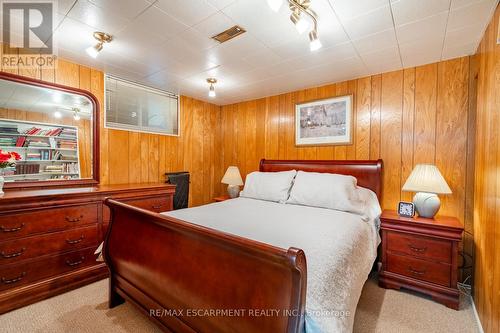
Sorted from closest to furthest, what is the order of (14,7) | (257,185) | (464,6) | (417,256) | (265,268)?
1. (265,268)
2. (464,6)
3. (14,7)
4. (417,256)
5. (257,185)

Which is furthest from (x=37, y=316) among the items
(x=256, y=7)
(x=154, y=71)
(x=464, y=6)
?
(x=464, y=6)

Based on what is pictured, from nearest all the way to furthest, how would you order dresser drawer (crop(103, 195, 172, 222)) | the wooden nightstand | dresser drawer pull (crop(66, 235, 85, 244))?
1. the wooden nightstand
2. dresser drawer pull (crop(66, 235, 85, 244))
3. dresser drawer (crop(103, 195, 172, 222))

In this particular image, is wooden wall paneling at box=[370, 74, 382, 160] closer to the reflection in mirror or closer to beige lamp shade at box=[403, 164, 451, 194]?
beige lamp shade at box=[403, 164, 451, 194]

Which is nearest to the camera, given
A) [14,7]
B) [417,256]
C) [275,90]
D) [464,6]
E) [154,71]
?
[464,6]

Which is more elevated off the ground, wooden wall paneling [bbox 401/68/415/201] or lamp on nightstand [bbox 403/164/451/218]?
wooden wall paneling [bbox 401/68/415/201]

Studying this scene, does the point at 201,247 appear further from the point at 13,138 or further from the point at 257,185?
the point at 13,138

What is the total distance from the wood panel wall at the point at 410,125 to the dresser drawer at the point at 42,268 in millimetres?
2797

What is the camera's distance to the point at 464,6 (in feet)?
5.23

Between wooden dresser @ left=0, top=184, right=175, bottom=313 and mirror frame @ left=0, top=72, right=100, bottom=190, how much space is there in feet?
0.54

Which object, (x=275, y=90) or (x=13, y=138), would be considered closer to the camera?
(x=13, y=138)

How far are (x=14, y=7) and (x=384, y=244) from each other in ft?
12.2

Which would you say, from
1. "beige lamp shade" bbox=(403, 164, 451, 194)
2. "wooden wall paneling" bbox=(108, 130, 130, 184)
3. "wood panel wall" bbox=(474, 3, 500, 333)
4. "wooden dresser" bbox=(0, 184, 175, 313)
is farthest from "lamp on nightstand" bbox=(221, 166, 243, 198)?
"wood panel wall" bbox=(474, 3, 500, 333)

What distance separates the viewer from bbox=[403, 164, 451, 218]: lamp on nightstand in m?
2.15

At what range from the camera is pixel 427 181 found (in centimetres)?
220
